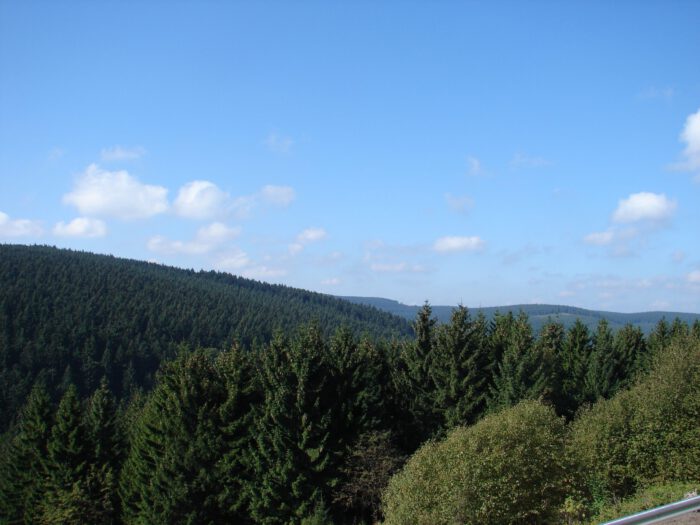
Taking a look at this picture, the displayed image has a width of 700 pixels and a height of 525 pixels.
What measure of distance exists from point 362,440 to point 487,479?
39.7 feet

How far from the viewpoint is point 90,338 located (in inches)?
6599

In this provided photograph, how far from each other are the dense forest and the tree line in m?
0.11

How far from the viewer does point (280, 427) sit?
31594 mm

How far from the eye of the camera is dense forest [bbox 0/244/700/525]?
75.0 feet

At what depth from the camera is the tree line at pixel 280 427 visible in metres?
31.6

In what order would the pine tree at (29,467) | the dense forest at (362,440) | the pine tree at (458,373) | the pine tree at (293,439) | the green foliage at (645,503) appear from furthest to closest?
1. the pine tree at (29,467)
2. the pine tree at (458,373)
3. the pine tree at (293,439)
4. the dense forest at (362,440)
5. the green foliage at (645,503)

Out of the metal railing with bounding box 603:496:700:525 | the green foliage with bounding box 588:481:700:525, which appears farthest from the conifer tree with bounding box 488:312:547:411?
the metal railing with bounding box 603:496:700:525

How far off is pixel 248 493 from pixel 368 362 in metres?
11.3

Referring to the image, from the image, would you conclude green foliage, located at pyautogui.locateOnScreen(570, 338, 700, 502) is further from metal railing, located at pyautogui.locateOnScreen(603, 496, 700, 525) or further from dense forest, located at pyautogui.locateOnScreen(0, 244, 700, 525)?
metal railing, located at pyautogui.locateOnScreen(603, 496, 700, 525)

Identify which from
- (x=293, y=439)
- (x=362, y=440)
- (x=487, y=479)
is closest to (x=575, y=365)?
(x=362, y=440)

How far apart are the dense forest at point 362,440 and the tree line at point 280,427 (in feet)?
0.36

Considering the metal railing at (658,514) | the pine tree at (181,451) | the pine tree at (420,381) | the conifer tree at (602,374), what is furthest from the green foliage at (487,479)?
the conifer tree at (602,374)

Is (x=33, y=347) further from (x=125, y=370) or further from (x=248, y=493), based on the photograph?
(x=248, y=493)

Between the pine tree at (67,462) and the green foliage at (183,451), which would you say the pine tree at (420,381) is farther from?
the pine tree at (67,462)
